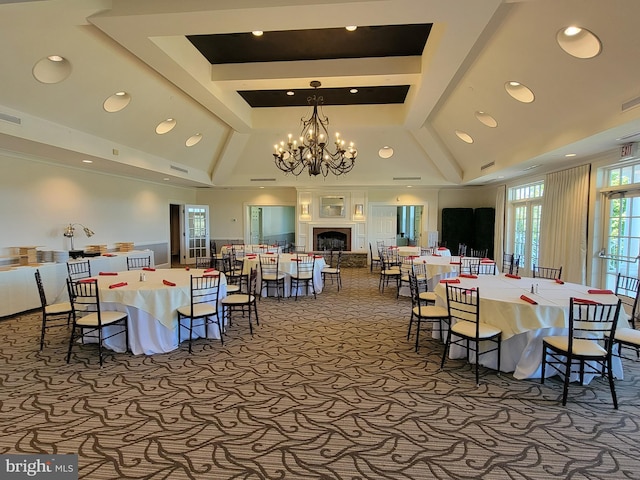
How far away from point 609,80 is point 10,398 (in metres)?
7.49

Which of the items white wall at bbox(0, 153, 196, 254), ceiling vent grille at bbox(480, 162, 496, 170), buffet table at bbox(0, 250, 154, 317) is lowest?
buffet table at bbox(0, 250, 154, 317)

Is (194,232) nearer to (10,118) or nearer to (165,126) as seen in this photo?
(165,126)

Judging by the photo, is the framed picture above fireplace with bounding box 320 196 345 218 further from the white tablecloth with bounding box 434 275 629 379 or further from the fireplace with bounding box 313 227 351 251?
the white tablecloth with bounding box 434 275 629 379

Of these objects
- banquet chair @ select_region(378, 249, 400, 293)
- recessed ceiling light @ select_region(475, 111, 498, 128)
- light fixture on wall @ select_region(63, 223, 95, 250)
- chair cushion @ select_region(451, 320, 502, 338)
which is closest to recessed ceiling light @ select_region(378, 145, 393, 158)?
banquet chair @ select_region(378, 249, 400, 293)

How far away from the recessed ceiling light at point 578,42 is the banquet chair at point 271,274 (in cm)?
559

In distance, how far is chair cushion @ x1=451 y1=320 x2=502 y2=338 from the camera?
148 inches

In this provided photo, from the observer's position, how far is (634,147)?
5.69 metres

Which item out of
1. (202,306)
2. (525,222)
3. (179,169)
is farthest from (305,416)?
(525,222)

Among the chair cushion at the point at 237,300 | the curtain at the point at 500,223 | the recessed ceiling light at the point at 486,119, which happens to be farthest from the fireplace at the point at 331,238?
the chair cushion at the point at 237,300

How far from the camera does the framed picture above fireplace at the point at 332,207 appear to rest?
13.2m

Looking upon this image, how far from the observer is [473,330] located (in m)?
3.81

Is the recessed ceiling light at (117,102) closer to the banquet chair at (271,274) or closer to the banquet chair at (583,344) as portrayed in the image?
the banquet chair at (271,274)

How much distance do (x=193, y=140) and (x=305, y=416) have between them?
27.8ft

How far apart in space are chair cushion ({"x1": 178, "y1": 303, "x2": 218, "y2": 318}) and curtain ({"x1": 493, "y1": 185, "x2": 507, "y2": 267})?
9.57 metres
